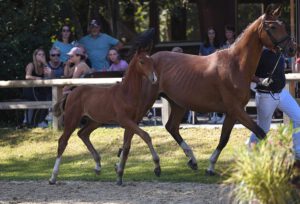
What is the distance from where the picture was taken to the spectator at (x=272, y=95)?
33.1ft

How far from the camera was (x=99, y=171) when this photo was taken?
11.1 meters

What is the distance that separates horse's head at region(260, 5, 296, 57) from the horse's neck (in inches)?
5.8

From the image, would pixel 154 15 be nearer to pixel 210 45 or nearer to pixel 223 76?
pixel 210 45

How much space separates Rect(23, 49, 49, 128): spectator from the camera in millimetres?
15453

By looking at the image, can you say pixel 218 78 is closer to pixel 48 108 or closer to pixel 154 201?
pixel 154 201

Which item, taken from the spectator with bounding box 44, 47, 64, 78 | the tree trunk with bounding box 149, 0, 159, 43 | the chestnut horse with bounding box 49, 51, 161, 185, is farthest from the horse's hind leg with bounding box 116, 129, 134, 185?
the tree trunk with bounding box 149, 0, 159, 43

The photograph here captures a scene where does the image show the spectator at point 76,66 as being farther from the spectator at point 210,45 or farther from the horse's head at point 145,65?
the horse's head at point 145,65

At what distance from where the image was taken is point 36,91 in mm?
16016

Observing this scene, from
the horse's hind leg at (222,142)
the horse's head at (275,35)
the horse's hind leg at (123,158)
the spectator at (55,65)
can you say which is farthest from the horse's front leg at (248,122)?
the spectator at (55,65)

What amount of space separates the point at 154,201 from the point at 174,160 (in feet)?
12.1

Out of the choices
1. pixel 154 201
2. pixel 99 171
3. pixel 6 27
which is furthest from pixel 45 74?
pixel 154 201

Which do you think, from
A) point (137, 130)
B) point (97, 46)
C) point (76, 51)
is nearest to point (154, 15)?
point (97, 46)

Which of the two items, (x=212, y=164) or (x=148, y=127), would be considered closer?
(x=212, y=164)

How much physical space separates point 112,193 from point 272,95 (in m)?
2.55
